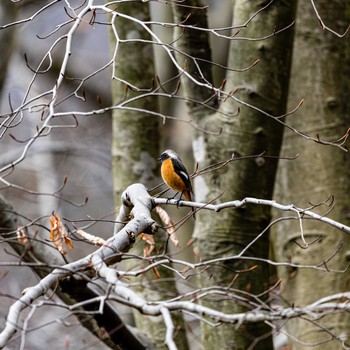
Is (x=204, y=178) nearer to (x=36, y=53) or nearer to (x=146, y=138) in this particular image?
(x=146, y=138)

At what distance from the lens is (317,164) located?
5902 mm

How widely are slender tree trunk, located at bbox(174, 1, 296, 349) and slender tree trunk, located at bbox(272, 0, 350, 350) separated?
0.66 metres

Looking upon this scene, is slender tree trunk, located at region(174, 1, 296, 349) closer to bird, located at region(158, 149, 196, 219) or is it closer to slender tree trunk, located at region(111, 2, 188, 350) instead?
bird, located at region(158, 149, 196, 219)

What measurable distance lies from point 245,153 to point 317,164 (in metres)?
0.99

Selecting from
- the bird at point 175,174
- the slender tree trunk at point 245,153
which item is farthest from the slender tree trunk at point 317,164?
the bird at point 175,174

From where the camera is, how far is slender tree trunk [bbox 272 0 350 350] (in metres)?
5.69

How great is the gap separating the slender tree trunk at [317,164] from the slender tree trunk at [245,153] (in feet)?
2.17

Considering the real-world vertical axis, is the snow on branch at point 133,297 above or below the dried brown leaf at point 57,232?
below

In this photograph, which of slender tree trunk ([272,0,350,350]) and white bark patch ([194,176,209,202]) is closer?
white bark patch ([194,176,209,202])

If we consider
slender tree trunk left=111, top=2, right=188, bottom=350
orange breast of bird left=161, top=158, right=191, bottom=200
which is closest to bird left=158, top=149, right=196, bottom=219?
orange breast of bird left=161, top=158, right=191, bottom=200

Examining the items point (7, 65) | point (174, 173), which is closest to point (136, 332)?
point (174, 173)

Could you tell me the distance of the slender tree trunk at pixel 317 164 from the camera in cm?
569

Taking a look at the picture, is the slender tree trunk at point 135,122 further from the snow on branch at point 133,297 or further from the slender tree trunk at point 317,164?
the snow on branch at point 133,297

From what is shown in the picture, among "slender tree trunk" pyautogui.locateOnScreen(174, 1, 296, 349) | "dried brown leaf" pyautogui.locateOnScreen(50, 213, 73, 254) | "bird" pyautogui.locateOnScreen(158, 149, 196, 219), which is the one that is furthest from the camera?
"slender tree trunk" pyautogui.locateOnScreen(174, 1, 296, 349)
